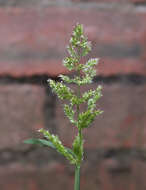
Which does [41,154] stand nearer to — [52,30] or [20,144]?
[20,144]

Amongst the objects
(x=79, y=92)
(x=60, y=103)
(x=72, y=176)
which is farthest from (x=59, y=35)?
(x=79, y=92)

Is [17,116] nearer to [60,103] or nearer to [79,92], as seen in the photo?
[60,103]

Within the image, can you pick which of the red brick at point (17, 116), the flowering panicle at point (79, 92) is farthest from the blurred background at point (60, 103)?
the flowering panicle at point (79, 92)

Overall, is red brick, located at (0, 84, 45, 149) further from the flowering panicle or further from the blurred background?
the flowering panicle

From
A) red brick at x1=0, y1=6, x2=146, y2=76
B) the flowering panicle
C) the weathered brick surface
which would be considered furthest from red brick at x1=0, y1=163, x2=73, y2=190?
the flowering panicle

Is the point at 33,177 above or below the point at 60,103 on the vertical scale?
below

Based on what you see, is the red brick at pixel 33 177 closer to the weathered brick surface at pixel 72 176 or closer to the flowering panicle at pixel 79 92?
the weathered brick surface at pixel 72 176

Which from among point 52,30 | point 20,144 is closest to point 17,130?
point 20,144
